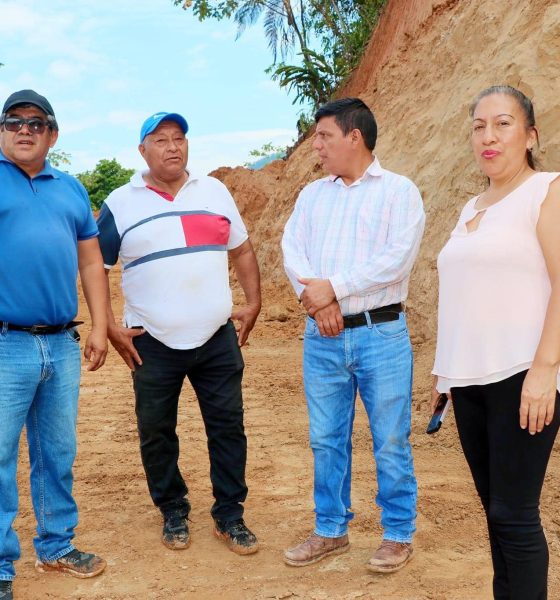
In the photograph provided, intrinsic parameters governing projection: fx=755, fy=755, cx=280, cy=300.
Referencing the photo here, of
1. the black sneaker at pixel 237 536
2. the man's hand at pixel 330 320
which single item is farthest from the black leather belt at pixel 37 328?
the black sneaker at pixel 237 536

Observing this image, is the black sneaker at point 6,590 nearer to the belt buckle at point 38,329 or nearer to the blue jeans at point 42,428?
the blue jeans at point 42,428

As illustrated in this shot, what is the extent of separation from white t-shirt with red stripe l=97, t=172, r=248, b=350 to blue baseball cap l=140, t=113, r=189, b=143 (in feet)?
0.84

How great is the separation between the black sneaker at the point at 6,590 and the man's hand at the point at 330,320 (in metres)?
1.90

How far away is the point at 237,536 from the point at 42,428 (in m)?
1.22

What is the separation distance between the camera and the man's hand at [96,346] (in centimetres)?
379

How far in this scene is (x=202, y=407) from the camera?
4164mm

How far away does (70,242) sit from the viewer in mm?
3557

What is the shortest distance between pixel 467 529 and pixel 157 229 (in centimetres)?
243

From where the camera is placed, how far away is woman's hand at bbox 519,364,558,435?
2.54m

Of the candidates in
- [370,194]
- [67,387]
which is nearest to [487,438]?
[370,194]

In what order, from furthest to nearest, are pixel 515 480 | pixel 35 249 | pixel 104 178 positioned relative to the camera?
pixel 104 178
pixel 35 249
pixel 515 480

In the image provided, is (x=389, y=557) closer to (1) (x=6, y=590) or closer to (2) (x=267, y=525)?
(2) (x=267, y=525)

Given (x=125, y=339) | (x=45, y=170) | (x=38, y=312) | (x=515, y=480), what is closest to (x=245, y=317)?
(x=125, y=339)

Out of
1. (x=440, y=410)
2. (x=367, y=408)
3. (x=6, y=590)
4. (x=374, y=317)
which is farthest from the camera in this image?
(x=367, y=408)
